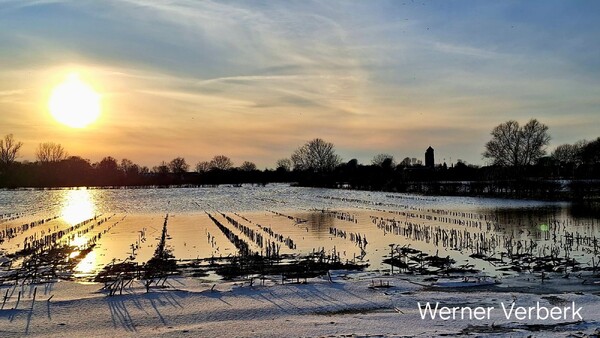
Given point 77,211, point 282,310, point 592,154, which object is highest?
point 592,154

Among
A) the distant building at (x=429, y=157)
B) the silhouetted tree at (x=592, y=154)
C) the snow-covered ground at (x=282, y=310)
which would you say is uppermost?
the distant building at (x=429, y=157)

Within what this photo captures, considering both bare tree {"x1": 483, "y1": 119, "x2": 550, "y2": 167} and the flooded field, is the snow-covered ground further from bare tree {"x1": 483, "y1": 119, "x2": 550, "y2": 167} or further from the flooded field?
bare tree {"x1": 483, "y1": 119, "x2": 550, "y2": 167}

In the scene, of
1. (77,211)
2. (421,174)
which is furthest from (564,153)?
(77,211)

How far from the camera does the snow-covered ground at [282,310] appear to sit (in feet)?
32.9

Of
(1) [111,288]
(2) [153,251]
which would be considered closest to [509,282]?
(1) [111,288]

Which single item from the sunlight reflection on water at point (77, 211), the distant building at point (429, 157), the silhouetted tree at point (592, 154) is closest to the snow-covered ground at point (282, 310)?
the sunlight reflection on water at point (77, 211)

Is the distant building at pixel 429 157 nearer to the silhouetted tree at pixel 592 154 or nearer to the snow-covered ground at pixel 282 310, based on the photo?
the silhouetted tree at pixel 592 154

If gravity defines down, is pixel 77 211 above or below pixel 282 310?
above

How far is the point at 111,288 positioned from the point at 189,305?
8.64 feet

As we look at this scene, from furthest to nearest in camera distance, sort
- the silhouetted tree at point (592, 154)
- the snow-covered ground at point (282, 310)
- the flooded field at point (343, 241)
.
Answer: the silhouetted tree at point (592, 154) → the flooded field at point (343, 241) → the snow-covered ground at point (282, 310)

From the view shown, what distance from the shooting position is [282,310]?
38.2 ft

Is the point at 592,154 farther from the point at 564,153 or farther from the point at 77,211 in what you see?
the point at 77,211

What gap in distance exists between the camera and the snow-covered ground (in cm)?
1004

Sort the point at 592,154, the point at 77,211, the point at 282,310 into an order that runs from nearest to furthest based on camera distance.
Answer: the point at 282,310 → the point at 77,211 → the point at 592,154
